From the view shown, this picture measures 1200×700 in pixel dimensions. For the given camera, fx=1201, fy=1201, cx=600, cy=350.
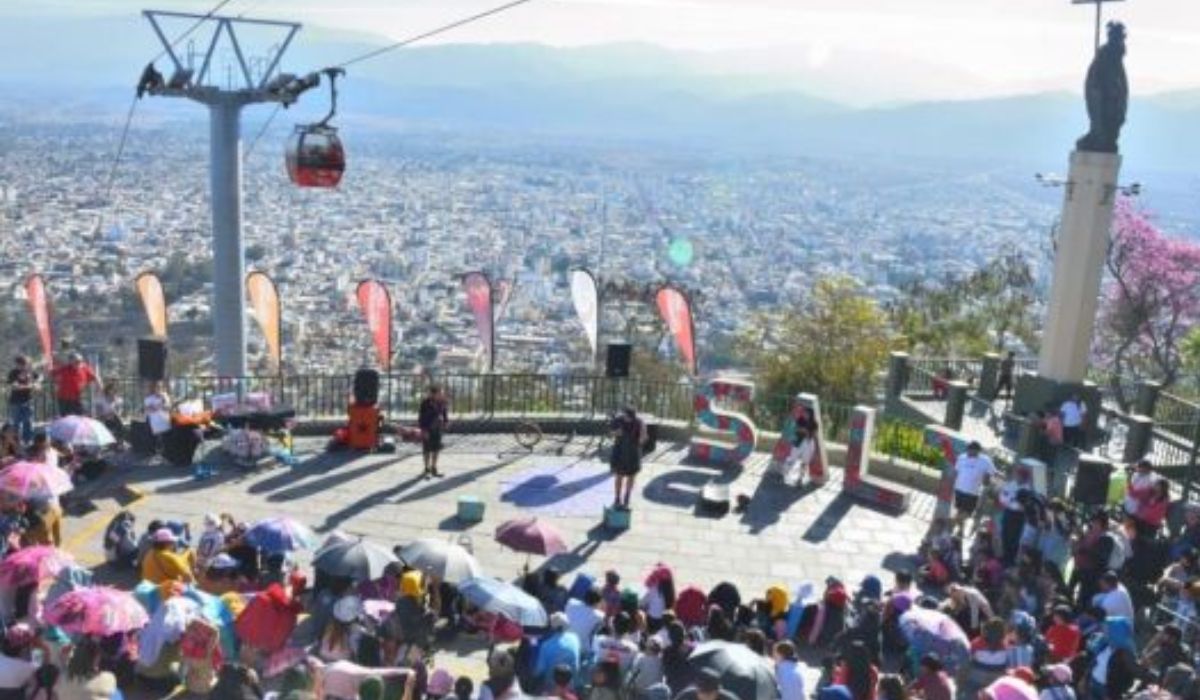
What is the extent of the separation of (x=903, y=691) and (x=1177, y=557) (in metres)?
6.22

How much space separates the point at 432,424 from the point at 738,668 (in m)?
8.60

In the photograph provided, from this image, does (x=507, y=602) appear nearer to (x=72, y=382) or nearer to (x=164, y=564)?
(x=164, y=564)

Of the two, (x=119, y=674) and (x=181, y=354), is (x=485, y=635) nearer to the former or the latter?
(x=119, y=674)

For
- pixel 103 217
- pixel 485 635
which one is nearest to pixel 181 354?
pixel 485 635

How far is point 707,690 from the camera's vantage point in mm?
8844

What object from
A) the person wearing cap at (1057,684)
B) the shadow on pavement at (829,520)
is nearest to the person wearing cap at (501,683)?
the person wearing cap at (1057,684)

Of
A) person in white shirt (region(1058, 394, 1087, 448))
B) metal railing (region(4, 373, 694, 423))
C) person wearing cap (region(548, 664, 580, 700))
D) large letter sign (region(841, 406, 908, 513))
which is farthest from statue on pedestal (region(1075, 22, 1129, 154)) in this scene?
person wearing cap (region(548, 664, 580, 700))

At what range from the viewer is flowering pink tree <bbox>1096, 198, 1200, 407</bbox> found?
30.8 m

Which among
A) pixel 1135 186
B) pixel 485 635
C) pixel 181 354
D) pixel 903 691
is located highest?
pixel 1135 186

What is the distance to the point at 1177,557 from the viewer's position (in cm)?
1370

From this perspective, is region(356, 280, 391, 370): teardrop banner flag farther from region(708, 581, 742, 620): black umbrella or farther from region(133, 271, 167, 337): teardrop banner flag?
region(708, 581, 742, 620): black umbrella

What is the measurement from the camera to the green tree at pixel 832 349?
96.3 ft

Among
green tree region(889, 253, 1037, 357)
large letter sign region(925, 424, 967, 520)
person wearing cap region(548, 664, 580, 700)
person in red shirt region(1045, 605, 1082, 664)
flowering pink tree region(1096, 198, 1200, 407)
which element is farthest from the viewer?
green tree region(889, 253, 1037, 357)

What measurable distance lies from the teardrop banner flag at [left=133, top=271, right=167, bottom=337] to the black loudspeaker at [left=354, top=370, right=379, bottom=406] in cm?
528
